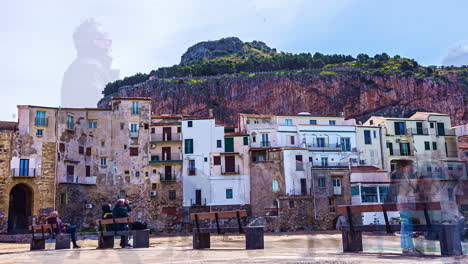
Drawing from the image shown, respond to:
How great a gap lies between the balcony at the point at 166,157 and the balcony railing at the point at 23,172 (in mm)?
11886

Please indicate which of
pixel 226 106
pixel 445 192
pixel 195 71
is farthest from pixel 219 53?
pixel 445 192

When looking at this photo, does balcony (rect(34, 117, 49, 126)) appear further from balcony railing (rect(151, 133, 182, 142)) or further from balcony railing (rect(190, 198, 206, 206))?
balcony railing (rect(190, 198, 206, 206))

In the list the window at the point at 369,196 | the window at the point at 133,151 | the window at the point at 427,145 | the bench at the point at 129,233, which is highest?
the window at the point at 427,145

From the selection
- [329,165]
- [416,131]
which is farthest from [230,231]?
[416,131]

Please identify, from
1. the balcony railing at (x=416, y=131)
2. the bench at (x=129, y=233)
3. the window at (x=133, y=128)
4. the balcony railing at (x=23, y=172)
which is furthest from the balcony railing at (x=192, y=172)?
the bench at (x=129, y=233)

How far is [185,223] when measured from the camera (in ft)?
163

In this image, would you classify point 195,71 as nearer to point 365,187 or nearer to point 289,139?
point 289,139

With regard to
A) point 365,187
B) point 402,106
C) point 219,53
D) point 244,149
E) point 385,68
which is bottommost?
point 365,187

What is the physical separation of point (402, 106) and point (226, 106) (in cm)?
3520

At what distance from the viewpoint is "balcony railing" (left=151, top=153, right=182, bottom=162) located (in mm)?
52062

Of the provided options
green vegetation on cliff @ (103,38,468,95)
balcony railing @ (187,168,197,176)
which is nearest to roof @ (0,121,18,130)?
balcony railing @ (187,168,197,176)

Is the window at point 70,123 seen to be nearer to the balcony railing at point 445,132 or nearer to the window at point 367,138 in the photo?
the window at point 367,138

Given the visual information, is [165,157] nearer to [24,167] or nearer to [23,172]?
[24,167]

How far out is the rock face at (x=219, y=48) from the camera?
168 m
